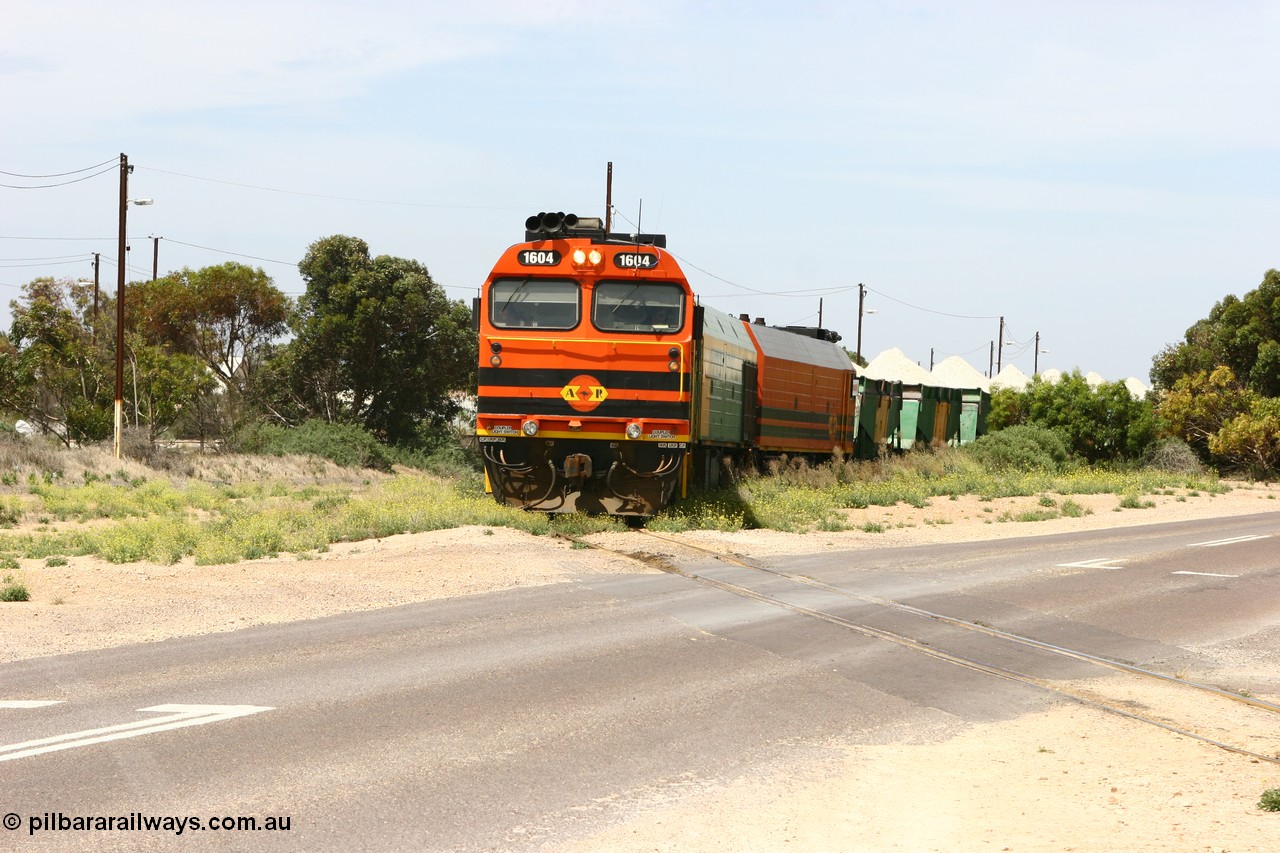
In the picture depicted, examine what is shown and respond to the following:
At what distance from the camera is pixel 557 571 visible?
14703 millimetres

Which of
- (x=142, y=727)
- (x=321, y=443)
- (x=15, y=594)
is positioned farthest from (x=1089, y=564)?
(x=321, y=443)

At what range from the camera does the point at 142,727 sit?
7.21 metres

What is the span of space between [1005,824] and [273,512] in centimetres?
1770

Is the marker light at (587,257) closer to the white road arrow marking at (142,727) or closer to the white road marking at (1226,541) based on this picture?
the white road marking at (1226,541)

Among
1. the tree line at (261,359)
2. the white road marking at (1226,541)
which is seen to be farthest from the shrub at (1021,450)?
the tree line at (261,359)

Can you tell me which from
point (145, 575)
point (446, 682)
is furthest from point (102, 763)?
point (145, 575)

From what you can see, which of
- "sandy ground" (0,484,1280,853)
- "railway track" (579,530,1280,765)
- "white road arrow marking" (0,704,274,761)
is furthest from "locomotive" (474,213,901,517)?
"white road arrow marking" (0,704,274,761)

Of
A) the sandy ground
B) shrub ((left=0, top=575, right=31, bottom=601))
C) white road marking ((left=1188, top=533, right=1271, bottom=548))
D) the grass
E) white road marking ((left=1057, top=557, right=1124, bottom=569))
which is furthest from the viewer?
white road marking ((left=1188, top=533, right=1271, bottom=548))

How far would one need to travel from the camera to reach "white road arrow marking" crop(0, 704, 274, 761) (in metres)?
6.70

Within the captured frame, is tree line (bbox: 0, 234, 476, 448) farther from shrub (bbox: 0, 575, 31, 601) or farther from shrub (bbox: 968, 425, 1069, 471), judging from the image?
shrub (bbox: 0, 575, 31, 601)

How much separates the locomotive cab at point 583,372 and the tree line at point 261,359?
2314cm

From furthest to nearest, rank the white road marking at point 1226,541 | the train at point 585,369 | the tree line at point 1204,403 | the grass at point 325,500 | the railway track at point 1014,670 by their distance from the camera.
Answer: the tree line at point 1204,403, the white road marking at point 1226,541, the train at point 585,369, the grass at point 325,500, the railway track at point 1014,670

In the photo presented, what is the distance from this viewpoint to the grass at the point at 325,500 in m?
17.3

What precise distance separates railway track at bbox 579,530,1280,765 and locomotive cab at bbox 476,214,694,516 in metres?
2.82
